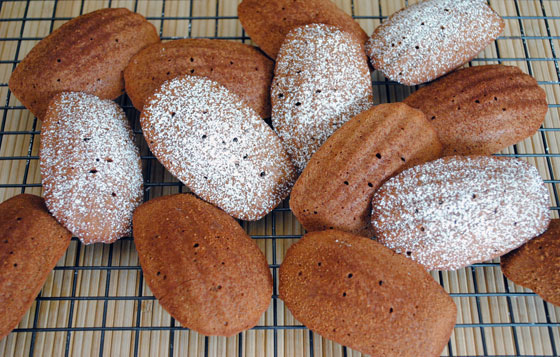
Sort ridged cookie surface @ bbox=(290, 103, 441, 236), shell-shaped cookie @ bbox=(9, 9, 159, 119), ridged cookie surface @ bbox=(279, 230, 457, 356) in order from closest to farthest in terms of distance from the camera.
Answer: ridged cookie surface @ bbox=(279, 230, 457, 356), ridged cookie surface @ bbox=(290, 103, 441, 236), shell-shaped cookie @ bbox=(9, 9, 159, 119)

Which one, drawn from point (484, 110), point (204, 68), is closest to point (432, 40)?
point (484, 110)

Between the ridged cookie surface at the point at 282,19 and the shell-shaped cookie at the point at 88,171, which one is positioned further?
the ridged cookie surface at the point at 282,19

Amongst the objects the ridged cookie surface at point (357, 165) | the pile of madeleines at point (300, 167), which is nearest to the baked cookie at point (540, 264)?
the pile of madeleines at point (300, 167)

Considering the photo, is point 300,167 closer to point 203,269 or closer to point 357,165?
point 357,165

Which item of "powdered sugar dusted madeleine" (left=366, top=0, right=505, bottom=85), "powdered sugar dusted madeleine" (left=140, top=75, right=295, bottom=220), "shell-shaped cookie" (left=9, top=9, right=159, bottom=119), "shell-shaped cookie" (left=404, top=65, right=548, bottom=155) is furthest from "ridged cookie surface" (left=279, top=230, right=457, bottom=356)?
"shell-shaped cookie" (left=9, top=9, right=159, bottom=119)

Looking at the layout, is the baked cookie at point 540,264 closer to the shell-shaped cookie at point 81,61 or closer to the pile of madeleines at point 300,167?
the pile of madeleines at point 300,167

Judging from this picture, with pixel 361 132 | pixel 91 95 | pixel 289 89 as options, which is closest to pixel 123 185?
pixel 91 95

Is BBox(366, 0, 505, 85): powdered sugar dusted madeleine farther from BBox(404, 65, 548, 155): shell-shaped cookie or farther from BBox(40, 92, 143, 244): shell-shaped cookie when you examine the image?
BBox(40, 92, 143, 244): shell-shaped cookie
